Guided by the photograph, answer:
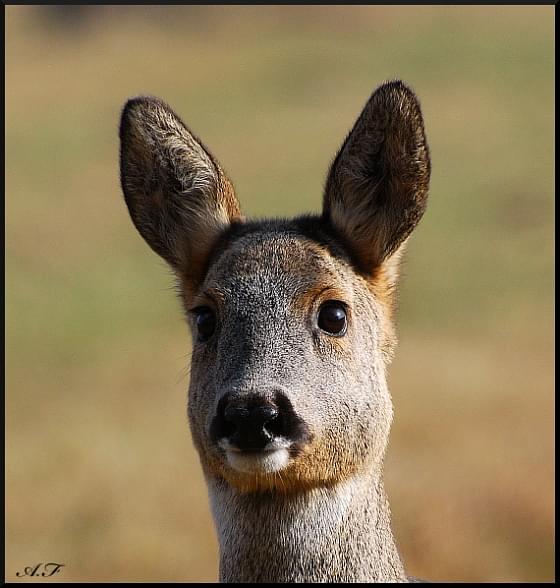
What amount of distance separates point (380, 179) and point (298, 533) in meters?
2.08

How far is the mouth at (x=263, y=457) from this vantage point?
243 inches

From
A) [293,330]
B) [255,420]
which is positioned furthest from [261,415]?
[293,330]

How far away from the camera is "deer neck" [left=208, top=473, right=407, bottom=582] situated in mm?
6570

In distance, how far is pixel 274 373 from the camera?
6.40 metres

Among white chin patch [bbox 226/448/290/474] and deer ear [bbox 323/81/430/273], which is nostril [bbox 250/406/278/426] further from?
deer ear [bbox 323/81/430/273]

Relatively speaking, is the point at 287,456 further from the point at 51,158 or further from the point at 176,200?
the point at 51,158

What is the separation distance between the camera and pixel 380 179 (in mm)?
7480

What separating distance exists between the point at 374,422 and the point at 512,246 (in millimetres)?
27740

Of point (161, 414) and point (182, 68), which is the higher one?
point (182, 68)

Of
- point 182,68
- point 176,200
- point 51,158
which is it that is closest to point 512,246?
point 51,158

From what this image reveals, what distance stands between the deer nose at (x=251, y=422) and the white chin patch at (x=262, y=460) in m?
0.05

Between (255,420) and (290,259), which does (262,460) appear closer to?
(255,420)

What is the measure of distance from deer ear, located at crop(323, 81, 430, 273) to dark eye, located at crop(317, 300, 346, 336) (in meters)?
0.57
